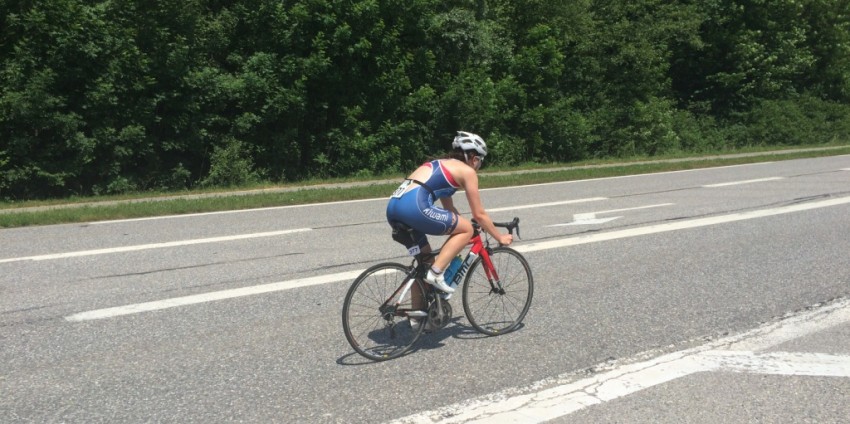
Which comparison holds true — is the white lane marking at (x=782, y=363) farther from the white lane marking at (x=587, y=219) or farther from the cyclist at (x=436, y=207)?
the white lane marking at (x=587, y=219)

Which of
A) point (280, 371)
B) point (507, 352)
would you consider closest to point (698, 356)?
point (507, 352)

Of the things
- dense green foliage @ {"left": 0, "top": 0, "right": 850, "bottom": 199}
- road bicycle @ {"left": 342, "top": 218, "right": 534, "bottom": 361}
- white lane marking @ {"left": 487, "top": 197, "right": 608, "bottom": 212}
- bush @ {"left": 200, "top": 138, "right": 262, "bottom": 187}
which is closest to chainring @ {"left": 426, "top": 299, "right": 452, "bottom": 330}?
road bicycle @ {"left": 342, "top": 218, "right": 534, "bottom": 361}

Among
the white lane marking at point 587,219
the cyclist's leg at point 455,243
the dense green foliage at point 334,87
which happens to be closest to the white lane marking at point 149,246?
the white lane marking at point 587,219

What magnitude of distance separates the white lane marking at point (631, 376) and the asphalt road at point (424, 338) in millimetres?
19

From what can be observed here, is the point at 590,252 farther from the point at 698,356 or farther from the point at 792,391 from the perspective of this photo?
the point at 792,391

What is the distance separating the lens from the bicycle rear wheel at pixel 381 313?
5.75 meters

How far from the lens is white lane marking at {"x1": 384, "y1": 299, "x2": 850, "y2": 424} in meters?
4.62

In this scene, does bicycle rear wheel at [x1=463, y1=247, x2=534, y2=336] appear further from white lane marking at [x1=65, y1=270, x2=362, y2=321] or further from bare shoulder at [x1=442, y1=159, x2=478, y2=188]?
white lane marking at [x1=65, y1=270, x2=362, y2=321]

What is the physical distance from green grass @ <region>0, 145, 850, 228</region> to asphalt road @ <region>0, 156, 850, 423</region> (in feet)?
6.05

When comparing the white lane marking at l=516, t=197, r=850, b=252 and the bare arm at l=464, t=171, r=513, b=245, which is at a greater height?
the bare arm at l=464, t=171, r=513, b=245

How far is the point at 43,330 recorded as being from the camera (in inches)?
252

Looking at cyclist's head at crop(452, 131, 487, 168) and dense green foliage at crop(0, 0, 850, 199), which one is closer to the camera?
cyclist's head at crop(452, 131, 487, 168)

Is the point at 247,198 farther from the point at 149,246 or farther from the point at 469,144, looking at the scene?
the point at 469,144

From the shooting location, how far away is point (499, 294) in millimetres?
→ 6414
